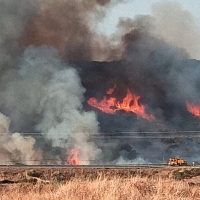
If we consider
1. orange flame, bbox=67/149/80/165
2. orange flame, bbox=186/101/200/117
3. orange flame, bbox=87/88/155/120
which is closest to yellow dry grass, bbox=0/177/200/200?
orange flame, bbox=67/149/80/165

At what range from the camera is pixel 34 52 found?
81438 millimetres

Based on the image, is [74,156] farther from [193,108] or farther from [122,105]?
[193,108]

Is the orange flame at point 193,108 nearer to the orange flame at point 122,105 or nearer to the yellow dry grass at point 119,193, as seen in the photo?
the orange flame at point 122,105

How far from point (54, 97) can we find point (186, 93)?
2756 cm

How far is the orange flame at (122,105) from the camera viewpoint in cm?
8738

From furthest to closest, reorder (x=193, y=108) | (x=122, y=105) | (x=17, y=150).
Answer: (x=193, y=108) < (x=122, y=105) < (x=17, y=150)

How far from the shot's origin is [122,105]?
8838 centimetres

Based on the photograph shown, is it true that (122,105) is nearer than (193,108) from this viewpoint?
Yes

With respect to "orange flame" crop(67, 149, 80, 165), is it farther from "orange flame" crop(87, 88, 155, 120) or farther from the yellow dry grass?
the yellow dry grass

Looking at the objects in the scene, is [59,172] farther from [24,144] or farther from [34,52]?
[34,52]

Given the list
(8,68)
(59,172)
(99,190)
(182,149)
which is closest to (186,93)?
(182,149)

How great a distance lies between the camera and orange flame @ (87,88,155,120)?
287 feet

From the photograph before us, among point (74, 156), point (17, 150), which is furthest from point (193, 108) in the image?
point (17, 150)

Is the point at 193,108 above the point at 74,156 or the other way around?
above
